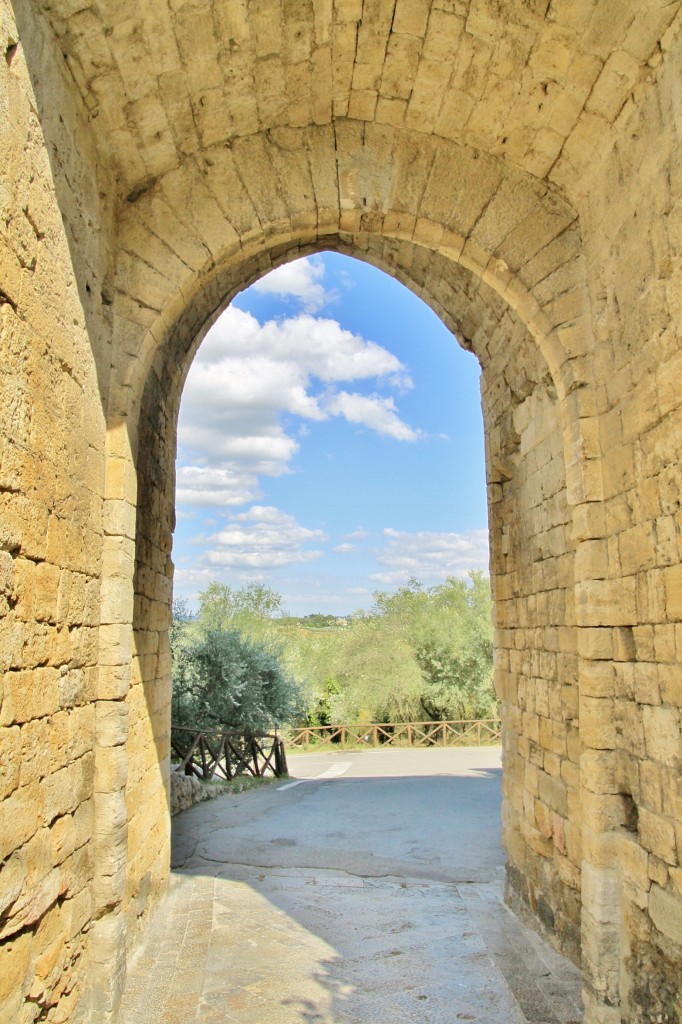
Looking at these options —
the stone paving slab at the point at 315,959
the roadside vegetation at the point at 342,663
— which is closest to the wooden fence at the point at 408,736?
the roadside vegetation at the point at 342,663

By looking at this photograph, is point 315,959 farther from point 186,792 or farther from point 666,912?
point 186,792

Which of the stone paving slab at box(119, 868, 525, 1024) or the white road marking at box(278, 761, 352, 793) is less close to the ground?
the stone paving slab at box(119, 868, 525, 1024)

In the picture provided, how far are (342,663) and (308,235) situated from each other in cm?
2673

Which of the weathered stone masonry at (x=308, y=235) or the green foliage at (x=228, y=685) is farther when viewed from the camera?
the green foliage at (x=228, y=685)

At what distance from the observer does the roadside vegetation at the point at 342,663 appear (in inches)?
540

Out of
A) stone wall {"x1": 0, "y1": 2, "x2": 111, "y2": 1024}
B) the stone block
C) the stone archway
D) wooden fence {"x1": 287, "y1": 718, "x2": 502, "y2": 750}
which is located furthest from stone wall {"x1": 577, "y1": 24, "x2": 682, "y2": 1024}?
wooden fence {"x1": 287, "y1": 718, "x2": 502, "y2": 750}

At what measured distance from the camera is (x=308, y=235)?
4602 mm

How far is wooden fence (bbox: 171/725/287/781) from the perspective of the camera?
11594mm

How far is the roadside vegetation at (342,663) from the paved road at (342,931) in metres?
4.80

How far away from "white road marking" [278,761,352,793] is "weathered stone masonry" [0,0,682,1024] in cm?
699

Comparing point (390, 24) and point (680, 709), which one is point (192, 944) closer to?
point (680, 709)

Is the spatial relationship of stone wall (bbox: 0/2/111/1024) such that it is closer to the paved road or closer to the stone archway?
the stone archway

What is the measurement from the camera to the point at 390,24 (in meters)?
3.80

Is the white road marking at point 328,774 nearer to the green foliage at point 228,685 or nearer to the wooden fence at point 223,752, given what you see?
the wooden fence at point 223,752
